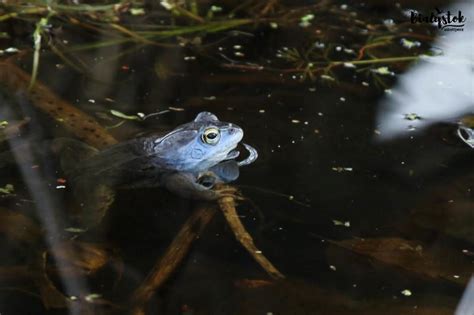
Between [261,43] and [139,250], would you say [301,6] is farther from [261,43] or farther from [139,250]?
[139,250]

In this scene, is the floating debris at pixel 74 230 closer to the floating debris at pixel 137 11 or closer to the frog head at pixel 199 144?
the frog head at pixel 199 144

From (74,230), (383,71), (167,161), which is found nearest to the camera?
(74,230)

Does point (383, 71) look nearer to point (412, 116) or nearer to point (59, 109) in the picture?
point (412, 116)

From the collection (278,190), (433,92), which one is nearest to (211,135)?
(278,190)

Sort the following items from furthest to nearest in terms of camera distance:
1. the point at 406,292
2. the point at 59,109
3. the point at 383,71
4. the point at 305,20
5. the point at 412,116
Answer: the point at 305,20, the point at 383,71, the point at 412,116, the point at 59,109, the point at 406,292

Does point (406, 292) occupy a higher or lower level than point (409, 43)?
lower

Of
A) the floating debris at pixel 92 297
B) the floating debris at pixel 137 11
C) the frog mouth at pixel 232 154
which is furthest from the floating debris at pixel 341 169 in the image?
the floating debris at pixel 137 11

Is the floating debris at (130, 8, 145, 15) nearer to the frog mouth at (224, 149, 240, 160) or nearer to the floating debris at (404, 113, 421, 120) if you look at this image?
the frog mouth at (224, 149, 240, 160)
